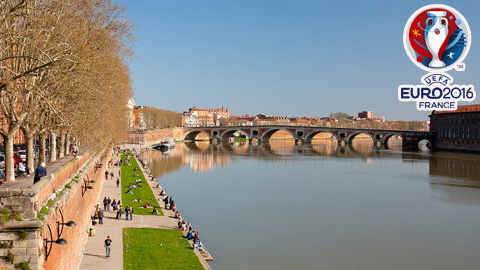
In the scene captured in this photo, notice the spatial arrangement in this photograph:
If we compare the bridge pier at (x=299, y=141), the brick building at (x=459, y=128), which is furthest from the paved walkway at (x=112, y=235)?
the bridge pier at (x=299, y=141)

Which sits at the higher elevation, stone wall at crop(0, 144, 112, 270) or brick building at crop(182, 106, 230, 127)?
brick building at crop(182, 106, 230, 127)

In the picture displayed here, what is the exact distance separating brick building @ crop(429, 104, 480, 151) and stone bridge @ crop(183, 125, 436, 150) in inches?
92.0

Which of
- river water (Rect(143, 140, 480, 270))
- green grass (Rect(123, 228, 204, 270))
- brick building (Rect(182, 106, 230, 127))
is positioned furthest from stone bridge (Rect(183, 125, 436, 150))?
green grass (Rect(123, 228, 204, 270))

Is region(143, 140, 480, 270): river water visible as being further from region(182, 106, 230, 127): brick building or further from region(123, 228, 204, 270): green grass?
region(182, 106, 230, 127): brick building

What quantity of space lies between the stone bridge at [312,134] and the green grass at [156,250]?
5803 centimetres

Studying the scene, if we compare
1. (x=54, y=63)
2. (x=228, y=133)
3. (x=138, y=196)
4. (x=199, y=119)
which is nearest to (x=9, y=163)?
(x=54, y=63)

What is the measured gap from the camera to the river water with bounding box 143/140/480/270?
15.4 m

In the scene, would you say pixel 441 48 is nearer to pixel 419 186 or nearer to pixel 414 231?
pixel 419 186

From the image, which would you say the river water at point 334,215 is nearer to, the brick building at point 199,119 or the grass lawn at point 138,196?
the grass lawn at point 138,196

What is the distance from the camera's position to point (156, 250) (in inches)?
547

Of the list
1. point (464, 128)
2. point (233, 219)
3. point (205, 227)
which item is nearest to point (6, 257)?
point (205, 227)

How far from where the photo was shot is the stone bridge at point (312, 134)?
67.4m

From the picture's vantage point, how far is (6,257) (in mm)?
5699

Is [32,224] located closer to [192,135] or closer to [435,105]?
[435,105]
